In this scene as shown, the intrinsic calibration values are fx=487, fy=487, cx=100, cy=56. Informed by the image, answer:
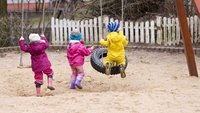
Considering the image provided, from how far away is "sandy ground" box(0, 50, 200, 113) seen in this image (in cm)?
691

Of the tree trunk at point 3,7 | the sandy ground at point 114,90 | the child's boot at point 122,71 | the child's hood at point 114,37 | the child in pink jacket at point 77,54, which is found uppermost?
the tree trunk at point 3,7

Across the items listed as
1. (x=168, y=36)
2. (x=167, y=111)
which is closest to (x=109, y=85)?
(x=167, y=111)

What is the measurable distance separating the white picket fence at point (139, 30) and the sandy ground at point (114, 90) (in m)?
1.54

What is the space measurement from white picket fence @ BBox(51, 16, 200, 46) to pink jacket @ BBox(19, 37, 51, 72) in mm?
7299

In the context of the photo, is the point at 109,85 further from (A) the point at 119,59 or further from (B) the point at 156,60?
(B) the point at 156,60

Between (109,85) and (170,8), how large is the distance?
26.4 feet

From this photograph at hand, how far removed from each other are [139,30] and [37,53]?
766 cm

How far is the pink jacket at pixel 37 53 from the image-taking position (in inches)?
334

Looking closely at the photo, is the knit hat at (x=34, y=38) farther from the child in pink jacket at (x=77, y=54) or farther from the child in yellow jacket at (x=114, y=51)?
the child in yellow jacket at (x=114, y=51)

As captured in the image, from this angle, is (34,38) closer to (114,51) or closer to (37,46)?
(37,46)

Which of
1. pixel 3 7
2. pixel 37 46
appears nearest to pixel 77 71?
pixel 37 46

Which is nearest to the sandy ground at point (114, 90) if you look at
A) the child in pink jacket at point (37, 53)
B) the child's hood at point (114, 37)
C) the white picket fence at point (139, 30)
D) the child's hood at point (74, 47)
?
the child in pink jacket at point (37, 53)

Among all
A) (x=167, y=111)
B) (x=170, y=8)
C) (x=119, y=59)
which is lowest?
(x=167, y=111)

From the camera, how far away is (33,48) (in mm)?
8469
